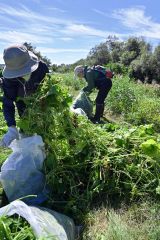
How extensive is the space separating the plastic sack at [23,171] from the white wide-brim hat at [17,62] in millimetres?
540

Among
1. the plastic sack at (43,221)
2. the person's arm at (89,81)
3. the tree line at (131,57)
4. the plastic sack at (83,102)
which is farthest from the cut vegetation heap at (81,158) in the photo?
the tree line at (131,57)

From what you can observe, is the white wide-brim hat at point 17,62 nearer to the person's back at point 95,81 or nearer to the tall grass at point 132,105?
the person's back at point 95,81

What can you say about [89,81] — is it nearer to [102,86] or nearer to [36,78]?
[102,86]

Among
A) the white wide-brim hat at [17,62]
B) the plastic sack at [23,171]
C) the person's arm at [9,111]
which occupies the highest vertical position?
the white wide-brim hat at [17,62]

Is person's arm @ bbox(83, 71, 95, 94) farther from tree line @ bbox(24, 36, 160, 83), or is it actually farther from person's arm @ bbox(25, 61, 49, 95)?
tree line @ bbox(24, 36, 160, 83)

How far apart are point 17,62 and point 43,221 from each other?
1340 millimetres

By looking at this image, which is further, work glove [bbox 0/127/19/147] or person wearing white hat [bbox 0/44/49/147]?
work glove [bbox 0/127/19/147]

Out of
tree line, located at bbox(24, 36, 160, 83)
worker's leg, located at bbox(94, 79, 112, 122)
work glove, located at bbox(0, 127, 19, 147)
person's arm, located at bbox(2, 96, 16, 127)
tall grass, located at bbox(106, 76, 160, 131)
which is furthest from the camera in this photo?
tree line, located at bbox(24, 36, 160, 83)

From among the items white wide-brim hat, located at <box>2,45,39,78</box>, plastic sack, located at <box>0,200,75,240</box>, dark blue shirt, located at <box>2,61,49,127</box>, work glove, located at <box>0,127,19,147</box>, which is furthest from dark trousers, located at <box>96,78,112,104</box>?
plastic sack, located at <box>0,200,75,240</box>

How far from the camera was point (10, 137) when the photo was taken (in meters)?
3.40

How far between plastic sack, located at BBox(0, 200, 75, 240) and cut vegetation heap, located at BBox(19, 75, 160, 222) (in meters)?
0.37

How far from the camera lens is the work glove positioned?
3387 millimetres

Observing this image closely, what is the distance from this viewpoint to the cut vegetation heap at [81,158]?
125 inches

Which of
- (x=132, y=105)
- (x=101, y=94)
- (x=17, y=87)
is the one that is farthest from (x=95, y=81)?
(x=17, y=87)
